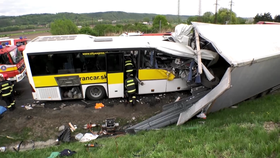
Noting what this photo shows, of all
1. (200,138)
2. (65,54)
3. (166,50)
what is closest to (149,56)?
(166,50)

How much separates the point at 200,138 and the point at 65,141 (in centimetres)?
388

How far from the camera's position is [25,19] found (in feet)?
331

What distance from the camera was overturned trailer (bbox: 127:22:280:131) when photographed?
5656mm

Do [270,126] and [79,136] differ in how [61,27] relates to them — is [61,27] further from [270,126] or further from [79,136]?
[270,126]

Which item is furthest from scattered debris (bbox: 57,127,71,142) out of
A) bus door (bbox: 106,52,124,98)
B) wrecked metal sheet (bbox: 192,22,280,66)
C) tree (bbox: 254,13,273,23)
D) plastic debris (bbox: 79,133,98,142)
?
tree (bbox: 254,13,273,23)

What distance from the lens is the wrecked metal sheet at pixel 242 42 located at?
5.83 meters

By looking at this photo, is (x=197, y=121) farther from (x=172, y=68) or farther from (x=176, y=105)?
(x=172, y=68)

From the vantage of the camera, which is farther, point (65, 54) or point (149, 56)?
point (149, 56)

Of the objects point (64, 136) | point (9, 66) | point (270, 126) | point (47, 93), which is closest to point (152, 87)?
point (64, 136)

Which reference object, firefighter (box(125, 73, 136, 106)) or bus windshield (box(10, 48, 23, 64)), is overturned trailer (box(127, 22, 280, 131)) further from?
bus windshield (box(10, 48, 23, 64))

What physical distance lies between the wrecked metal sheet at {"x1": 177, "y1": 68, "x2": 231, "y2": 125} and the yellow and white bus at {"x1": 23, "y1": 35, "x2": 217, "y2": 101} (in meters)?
2.23

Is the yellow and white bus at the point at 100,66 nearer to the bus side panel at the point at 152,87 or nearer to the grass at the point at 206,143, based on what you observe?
the bus side panel at the point at 152,87

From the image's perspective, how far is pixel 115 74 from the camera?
783 cm

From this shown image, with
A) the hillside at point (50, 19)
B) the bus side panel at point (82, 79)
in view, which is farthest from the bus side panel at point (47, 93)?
the hillside at point (50, 19)
